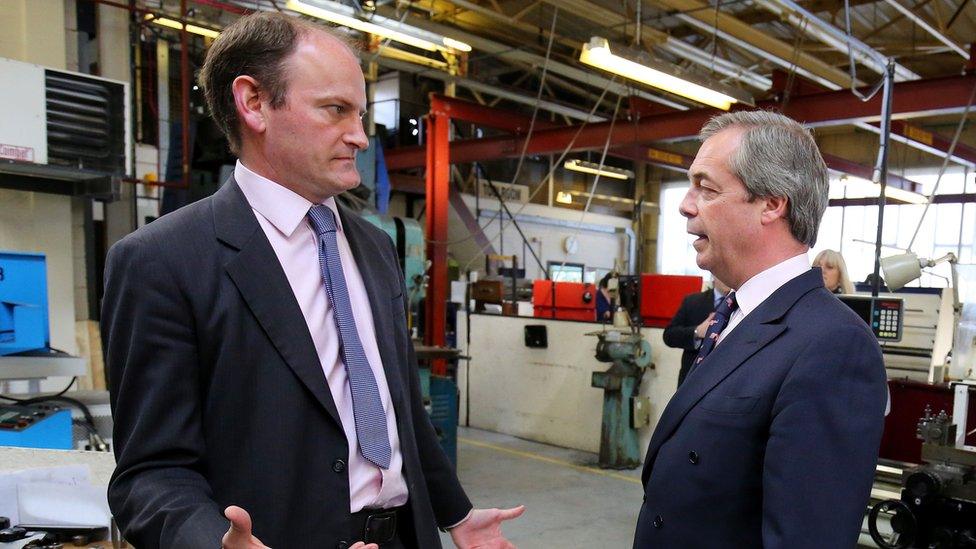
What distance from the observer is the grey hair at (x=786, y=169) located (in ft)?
3.80

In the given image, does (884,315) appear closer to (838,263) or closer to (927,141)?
(838,263)

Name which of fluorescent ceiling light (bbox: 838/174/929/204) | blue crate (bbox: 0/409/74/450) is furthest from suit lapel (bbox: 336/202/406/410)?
fluorescent ceiling light (bbox: 838/174/929/204)

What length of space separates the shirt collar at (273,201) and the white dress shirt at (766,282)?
30.4 inches

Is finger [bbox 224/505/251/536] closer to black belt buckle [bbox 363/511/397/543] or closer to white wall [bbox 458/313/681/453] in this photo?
black belt buckle [bbox 363/511/397/543]

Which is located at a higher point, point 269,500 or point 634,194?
point 634,194

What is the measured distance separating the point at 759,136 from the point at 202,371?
96 cm

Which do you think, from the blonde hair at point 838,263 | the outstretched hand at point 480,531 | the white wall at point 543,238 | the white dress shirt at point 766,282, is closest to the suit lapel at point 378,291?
the outstretched hand at point 480,531

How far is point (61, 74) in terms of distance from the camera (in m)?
2.87

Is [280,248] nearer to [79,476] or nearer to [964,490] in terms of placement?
[79,476]

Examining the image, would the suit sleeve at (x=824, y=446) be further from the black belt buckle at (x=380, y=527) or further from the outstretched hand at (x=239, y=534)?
the outstretched hand at (x=239, y=534)

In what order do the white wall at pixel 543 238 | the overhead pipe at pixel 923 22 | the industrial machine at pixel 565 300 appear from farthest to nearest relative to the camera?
the white wall at pixel 543 238, the industrial machine at pixel 565 300, the overhead pipe at pixel 923 22

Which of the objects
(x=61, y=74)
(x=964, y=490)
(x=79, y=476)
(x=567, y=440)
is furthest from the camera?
(x=567, y=440)

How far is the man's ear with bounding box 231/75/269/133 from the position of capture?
956 mm

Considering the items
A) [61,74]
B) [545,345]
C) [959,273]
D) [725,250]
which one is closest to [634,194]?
[545,345]
